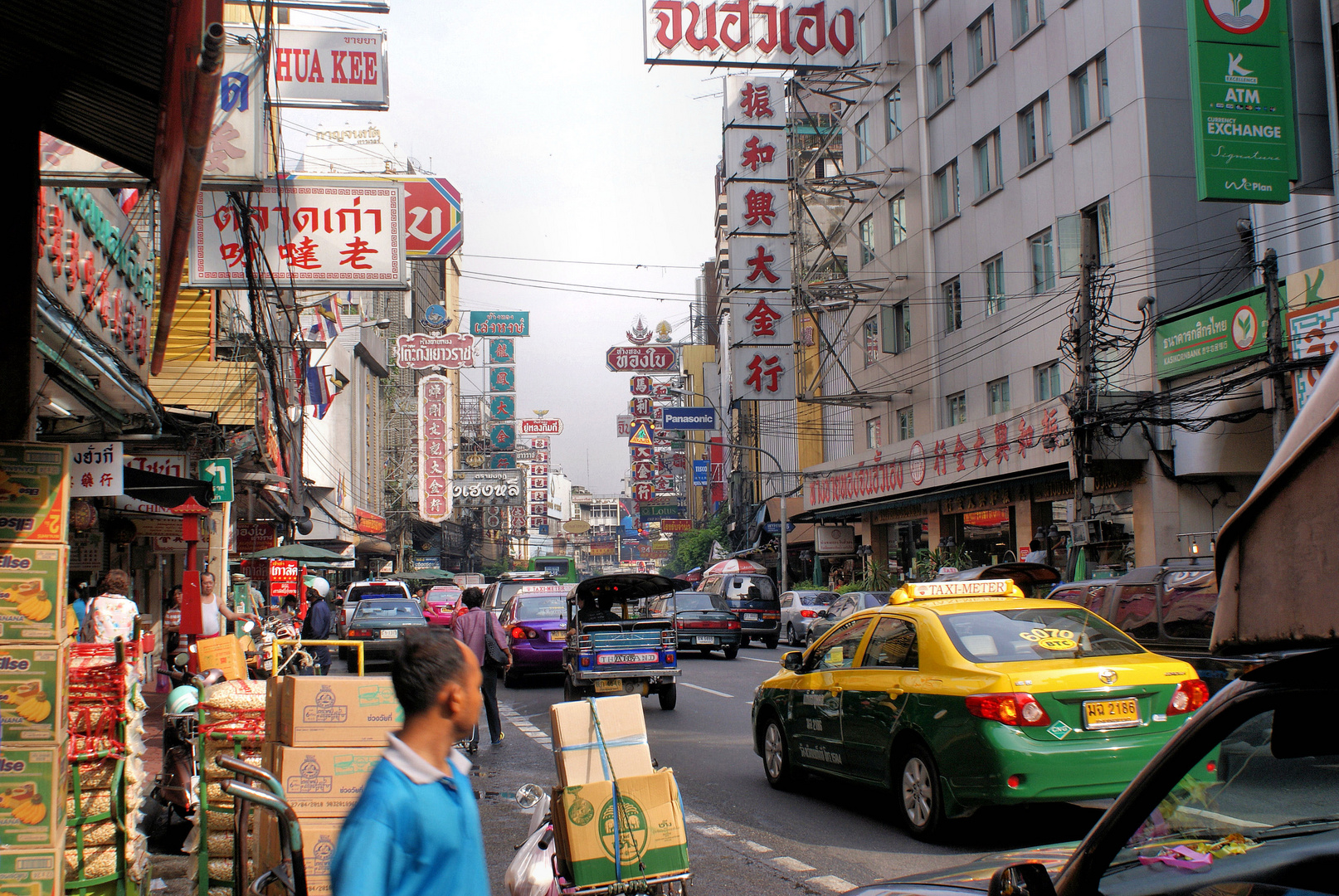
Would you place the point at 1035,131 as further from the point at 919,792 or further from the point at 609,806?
the point at 609,806

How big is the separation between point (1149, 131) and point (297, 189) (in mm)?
16939

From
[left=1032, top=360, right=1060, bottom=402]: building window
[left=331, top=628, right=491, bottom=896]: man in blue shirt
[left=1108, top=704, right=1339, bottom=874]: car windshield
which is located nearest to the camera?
[left=1108, top=704, right=1339, bottom=874]: car windshield

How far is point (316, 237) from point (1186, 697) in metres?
10.9

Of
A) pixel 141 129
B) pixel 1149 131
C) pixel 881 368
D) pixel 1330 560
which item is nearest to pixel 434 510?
pixel 881 368

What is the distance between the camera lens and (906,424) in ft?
116

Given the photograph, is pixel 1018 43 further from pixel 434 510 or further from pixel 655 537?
pixel 655 537

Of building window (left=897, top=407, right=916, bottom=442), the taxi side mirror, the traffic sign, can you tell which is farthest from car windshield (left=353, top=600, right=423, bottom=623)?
the taxi side mirror

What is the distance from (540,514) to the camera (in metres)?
124

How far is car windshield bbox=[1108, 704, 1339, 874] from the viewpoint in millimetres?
2430

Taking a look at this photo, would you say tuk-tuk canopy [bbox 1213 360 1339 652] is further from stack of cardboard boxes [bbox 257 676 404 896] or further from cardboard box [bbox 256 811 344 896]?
cardboard box [bbox 256 811 344 896]

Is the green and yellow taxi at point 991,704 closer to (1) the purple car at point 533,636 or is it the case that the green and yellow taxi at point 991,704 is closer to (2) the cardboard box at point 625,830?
(2) the cardboard box at point 625,830

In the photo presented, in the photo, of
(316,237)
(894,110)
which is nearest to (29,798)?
(316,237)

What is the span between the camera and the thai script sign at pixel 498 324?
8544cm

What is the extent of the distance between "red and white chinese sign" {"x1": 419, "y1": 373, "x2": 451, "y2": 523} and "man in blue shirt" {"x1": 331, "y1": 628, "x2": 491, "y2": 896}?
5503cm
